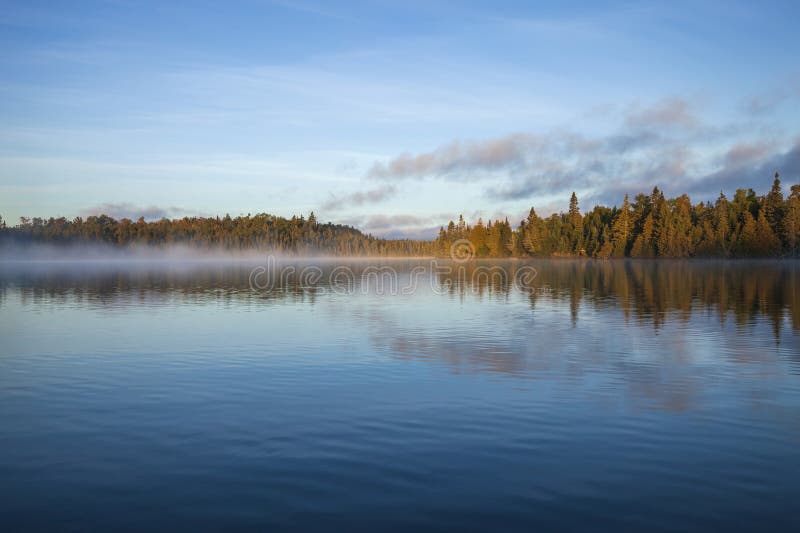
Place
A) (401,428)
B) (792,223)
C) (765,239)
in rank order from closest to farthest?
(401,428) → (792,223) → (765,239)

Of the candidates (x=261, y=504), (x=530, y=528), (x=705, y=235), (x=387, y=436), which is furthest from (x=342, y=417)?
(x=705, y=235)

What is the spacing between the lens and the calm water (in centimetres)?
1056

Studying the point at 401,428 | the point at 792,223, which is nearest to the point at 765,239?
the point at 792,223

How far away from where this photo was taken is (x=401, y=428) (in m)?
15.4

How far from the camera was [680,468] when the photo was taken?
40.8 feet

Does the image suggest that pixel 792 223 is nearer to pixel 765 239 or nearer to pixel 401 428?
pixel 765 239

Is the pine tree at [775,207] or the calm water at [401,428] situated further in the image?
the pine tree at [775,207]

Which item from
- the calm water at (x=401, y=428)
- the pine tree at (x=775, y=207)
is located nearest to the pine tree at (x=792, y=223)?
the pine tree at (x=775, y=207)

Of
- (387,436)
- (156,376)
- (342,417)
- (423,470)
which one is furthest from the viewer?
(156,376)

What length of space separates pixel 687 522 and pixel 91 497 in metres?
10.6

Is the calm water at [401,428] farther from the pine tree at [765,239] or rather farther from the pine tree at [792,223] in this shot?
the pine tree at [792,223]

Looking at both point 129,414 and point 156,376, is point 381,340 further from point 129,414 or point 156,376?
point 129,414

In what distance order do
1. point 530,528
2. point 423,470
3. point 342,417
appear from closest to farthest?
1. point 530,528
2. point 423,470
3. point 342,417

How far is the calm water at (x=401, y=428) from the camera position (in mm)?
10562
